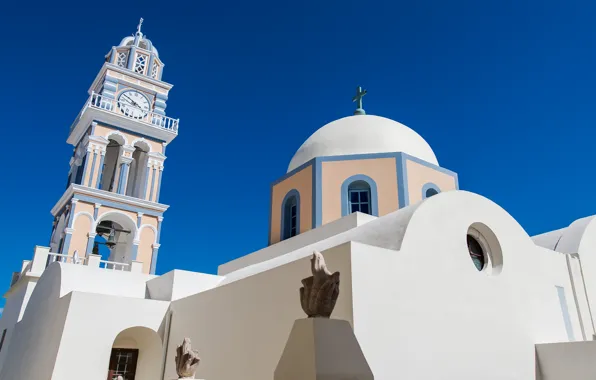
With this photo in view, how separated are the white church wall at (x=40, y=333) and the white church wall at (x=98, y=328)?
0.20 meters

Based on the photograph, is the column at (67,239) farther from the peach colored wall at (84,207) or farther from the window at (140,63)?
the window at (140,63)

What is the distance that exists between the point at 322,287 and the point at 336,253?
7.46 feet

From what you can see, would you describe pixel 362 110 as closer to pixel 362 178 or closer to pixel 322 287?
pixel 362 178

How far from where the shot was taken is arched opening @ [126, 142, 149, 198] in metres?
18.3

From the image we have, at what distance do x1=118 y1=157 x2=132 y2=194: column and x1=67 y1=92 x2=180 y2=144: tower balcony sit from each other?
1.40m

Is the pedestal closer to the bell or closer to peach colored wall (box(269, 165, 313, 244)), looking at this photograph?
peach colored wall (box(269, 165, 313, 244))

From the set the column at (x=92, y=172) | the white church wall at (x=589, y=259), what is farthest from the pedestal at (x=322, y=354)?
the column at (x=92, y=172)

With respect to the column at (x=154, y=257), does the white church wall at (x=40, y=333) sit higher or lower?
lower

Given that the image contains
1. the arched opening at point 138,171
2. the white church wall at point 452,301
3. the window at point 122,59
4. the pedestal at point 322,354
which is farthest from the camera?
the window at point 122,59

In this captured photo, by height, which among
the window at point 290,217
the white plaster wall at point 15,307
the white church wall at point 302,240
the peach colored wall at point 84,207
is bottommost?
the white plaster wall at point 15,307

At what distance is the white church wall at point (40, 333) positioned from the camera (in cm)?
942

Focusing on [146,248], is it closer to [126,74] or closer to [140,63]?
[126,74]

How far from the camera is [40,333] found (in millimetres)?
10352

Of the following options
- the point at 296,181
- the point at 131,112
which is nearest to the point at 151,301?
the point at 296,181
